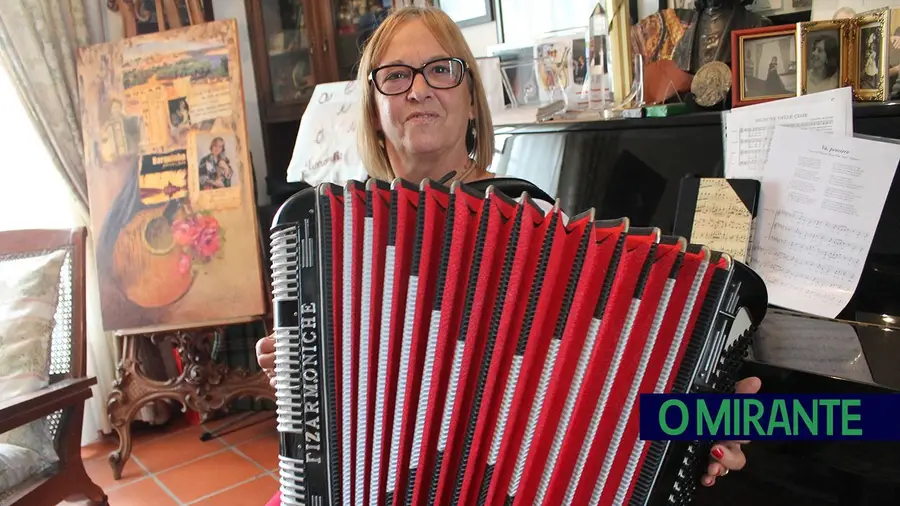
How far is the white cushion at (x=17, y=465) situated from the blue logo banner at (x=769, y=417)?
159 cm

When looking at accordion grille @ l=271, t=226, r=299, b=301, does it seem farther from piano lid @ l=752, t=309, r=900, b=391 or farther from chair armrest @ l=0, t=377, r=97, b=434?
chair armrest @ l=0, t=377, r=97, b=434

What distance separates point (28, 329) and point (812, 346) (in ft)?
6.14

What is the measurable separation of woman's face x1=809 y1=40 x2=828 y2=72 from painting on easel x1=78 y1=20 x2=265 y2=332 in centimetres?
178

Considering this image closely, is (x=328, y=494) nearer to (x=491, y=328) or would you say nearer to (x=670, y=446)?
(x=491, y=328)

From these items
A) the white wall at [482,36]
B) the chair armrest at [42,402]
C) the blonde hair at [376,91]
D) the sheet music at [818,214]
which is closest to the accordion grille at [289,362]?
the blonde hair at [376,91]

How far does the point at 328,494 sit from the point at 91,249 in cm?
228

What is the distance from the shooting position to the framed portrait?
1.02 m

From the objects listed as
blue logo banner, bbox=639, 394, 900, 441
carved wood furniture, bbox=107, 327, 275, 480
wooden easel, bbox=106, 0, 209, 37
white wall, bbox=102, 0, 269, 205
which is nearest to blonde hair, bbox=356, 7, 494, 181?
blue logo banner, bbox=639, 394, 900, 441

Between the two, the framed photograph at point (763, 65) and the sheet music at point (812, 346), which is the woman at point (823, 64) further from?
the sheet music at point (812, 346)

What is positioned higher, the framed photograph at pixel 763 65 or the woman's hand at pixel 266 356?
the framed photograph at pixel 763 65

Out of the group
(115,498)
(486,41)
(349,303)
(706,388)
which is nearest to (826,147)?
(706,388)

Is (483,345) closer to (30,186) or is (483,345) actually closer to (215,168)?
(215,168)

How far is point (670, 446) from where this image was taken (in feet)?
2.08

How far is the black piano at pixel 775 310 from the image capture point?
0.80 metres
